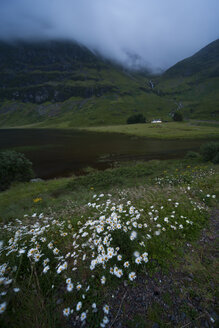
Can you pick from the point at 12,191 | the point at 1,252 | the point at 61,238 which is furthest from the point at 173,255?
the point at 12,191

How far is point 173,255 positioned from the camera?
3.81 m

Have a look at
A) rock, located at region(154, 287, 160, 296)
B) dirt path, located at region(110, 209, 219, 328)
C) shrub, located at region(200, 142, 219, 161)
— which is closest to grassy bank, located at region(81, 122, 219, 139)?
shrub, located at region(200, 142, 219, 161)

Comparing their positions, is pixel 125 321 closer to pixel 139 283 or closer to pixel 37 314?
pixel 139 283

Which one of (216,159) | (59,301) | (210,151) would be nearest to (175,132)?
(210,151)

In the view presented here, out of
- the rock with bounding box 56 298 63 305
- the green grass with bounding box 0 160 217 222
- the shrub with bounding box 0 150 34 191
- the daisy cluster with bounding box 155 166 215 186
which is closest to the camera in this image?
the rock with bounding box 56 298 63 305

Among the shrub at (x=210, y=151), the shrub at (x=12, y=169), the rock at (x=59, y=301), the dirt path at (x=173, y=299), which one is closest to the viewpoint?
the dirt path at (x=173, y=299)

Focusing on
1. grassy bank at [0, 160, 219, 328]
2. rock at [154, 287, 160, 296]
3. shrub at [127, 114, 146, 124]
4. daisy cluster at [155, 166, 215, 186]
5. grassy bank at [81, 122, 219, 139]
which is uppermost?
grassy bank at [0, 160, 219, 328]

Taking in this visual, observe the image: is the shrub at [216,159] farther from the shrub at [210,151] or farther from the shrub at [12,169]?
the shrub at [12,169]

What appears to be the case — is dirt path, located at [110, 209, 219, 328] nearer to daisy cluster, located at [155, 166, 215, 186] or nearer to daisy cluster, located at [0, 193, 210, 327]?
daisy cluster, located at [0, 193, 210, 327]

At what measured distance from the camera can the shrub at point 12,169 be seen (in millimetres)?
17781

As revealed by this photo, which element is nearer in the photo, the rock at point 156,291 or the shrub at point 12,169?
the rock at point 156,291

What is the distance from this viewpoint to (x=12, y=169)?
18.6m

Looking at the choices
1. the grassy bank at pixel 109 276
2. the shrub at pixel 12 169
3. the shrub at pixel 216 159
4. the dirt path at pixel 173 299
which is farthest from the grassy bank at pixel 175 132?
the dirt path at pixel 173 299

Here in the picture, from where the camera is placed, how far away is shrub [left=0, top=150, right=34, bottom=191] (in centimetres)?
1778
